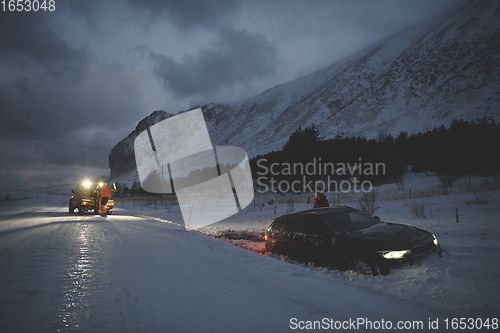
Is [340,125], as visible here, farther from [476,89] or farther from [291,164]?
[291,164]

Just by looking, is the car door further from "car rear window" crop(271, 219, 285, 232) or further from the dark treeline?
the dark treeline

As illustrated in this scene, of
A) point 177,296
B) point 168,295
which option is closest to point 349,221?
point 177,296

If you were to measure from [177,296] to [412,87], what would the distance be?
145 metres

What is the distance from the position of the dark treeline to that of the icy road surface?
97.9 feet

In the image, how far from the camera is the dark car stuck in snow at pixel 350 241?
4.98 meters

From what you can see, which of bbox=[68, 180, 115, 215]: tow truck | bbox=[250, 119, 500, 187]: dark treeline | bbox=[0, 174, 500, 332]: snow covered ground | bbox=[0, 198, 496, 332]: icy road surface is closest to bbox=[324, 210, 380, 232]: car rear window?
bbox=[0, 174, 500, 332]: snow covered ground

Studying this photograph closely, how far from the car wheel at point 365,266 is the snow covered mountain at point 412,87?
263 feet

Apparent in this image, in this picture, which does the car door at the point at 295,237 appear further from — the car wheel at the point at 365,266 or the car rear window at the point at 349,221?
A: the car wheel at the point at 365,266

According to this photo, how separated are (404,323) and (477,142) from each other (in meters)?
42.6

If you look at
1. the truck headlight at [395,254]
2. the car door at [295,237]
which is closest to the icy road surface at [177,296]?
the truck headlight at [395,254]

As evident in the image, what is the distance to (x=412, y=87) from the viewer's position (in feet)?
398

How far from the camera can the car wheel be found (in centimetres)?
500

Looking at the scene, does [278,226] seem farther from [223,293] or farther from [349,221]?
[223,293]

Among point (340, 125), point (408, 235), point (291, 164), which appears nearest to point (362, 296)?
point (408, 235)
